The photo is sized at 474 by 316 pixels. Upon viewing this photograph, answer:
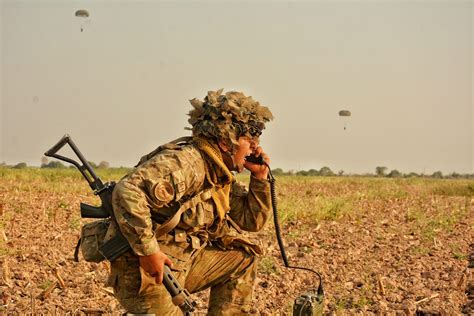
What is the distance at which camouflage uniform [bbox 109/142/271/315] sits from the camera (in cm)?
408

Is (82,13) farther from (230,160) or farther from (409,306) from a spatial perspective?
(230,160)

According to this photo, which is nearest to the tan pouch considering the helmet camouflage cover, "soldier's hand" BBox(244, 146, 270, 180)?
the helmet camouflage cover

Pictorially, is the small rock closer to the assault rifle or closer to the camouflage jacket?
the camouflage jacket

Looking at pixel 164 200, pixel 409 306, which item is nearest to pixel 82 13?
pixel 409 306

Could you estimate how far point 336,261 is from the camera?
870cm

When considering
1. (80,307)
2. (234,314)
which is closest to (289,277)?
(80,307)

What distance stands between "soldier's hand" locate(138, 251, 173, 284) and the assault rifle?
41 millimetres

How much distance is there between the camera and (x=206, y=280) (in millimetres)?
4793

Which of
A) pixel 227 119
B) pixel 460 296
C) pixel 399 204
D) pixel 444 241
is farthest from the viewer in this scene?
pixel 399 204

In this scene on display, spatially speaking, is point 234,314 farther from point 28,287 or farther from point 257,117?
point 28,287

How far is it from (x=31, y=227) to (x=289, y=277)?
4279 millimetres

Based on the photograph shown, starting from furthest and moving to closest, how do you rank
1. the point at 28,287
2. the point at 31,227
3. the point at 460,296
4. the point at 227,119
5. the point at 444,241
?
the point at 444,241 < the point at 31,227 < the point at 460,296 < the point at 28,287 < the point at 227,119

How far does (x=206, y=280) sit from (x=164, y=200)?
89cm

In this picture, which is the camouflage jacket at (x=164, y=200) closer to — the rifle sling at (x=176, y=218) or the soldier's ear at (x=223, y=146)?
the rifle sling at (x=176, y=218)
